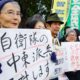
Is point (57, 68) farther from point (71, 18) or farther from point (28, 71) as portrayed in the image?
point (71, 18)

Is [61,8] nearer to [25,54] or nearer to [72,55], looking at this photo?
[72,55]

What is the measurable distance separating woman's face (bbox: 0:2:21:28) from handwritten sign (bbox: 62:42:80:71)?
164cm

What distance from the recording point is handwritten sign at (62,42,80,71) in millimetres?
5402

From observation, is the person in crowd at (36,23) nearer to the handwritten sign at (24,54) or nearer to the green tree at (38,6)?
the handwritten sign at (24,54)

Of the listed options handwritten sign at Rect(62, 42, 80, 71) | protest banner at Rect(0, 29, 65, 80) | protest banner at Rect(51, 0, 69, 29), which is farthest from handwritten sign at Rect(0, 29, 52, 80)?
protest banner at Rect(51, 0, 69, 29)

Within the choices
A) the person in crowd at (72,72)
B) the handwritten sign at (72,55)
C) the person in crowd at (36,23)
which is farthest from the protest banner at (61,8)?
the person in crowd at (36,23)

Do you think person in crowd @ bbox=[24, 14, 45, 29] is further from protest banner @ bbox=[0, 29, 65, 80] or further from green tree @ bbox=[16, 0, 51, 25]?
green tree @ bbox=[16, 0, 51, 25]

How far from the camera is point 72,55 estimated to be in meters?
5.61

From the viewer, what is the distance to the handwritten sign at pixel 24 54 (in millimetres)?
3516

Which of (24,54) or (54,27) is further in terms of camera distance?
(54,27)

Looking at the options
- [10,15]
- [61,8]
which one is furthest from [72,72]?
[61,8]

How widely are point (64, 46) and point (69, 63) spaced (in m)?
0.25

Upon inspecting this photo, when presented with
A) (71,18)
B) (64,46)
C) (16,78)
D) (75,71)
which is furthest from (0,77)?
(71,18)

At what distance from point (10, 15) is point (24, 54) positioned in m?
0.40
